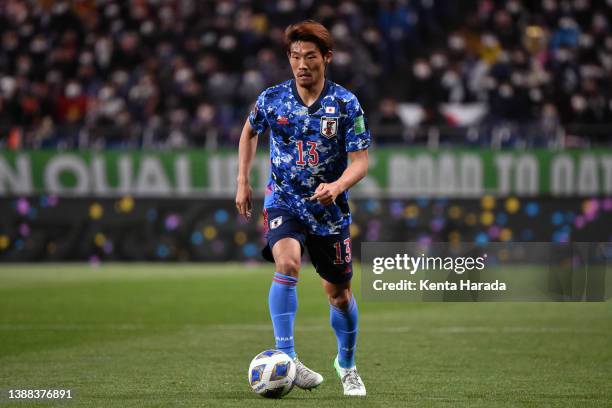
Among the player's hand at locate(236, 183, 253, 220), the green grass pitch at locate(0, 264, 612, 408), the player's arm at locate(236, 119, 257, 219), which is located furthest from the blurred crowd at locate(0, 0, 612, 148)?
the player's hand at locate(236, 183, 253, 220)

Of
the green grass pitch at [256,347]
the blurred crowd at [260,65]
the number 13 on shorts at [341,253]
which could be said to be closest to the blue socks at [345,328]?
the green grass pitch at [256,347]

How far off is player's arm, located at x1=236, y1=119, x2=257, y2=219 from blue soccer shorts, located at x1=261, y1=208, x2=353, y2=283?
0.14m

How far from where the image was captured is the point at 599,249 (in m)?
17.8

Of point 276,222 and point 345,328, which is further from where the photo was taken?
point 345,328

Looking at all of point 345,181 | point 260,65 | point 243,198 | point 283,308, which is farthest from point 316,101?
point 260,65

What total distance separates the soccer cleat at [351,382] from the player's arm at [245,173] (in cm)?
108

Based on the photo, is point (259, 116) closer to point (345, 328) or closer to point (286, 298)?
point (286, 298)

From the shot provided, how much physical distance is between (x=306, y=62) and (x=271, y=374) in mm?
1746

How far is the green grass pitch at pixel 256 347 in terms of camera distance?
21.5ft

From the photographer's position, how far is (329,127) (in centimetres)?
653

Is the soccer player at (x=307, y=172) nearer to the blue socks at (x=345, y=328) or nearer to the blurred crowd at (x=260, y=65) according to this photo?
the blue socks at (x=345, y=328)

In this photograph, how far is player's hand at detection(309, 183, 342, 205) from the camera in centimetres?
623

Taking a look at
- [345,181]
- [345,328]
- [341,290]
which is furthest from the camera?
[345,328]

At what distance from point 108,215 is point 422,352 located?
1107 cm
